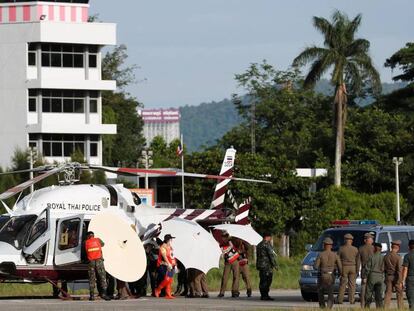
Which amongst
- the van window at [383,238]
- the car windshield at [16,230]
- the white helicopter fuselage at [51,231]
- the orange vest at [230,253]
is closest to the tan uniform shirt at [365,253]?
the van window at [383,238]

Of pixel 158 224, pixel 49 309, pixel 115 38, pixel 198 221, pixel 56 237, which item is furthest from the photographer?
pixel 115 38

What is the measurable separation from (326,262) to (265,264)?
16.4 ft

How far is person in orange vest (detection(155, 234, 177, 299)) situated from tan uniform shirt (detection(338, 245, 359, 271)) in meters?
5.15

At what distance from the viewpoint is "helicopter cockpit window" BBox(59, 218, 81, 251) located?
116 ft

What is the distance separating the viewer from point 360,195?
86250 millimetres

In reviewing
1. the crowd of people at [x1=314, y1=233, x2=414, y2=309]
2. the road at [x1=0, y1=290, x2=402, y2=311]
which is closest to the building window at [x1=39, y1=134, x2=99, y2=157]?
the road at [x1=0, y1=290, x2=402, y2=311]

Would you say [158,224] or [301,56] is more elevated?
[301,56]

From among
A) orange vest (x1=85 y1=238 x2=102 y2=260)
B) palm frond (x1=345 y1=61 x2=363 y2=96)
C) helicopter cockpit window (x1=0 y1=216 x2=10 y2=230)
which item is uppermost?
palm frond (x1=345 y1=61 x2=363 y2=96)

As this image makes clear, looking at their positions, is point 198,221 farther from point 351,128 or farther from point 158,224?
point 351,128

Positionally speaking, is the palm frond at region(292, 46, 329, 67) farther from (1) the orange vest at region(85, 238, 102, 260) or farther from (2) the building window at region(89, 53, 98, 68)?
(1) the orange vest at region(85, 238, 102, 260)

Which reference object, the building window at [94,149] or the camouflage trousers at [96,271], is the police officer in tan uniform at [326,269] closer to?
the camouflage trousers at [96,271]

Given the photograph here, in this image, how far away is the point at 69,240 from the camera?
35.3m

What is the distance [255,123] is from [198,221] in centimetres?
7666

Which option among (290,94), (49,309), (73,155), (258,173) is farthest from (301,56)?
(49,309)
